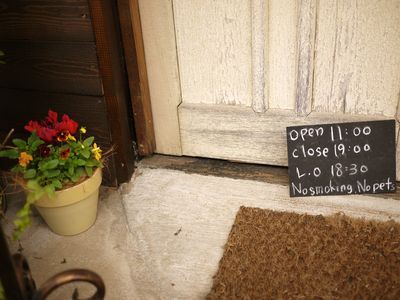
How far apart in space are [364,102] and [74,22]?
1.09 m

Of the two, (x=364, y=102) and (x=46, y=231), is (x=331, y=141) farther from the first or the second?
(x=46, y=231)

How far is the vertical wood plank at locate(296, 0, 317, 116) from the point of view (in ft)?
5.12

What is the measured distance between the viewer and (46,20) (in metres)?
1.64

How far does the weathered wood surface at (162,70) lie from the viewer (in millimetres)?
1748

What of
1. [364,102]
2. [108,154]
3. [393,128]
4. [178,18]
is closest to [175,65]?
[178,18]

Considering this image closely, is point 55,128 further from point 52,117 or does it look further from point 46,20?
point 46,20

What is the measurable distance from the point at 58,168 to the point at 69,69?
398mm

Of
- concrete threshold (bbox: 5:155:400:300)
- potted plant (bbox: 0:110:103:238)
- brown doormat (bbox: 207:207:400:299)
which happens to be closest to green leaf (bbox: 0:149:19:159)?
potted plant (bbox: 0:110:103:238)

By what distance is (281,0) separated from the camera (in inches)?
62.4

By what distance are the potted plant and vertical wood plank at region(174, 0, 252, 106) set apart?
52cm

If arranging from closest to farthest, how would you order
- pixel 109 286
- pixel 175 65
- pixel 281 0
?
pixel 109 286, pixel 281 0, pixel 175 65

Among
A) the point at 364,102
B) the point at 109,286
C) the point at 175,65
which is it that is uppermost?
the point at 175,65

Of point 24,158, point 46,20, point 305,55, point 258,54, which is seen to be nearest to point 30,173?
point 24,158

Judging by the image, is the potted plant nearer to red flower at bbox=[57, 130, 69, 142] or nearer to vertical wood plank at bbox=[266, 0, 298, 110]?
red flower at bbox=[57, 130, 69, 142]
